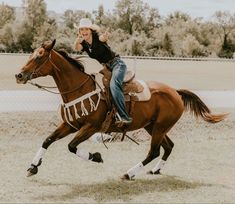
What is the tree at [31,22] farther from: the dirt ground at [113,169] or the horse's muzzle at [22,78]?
the horse's muzzle at [22,78]

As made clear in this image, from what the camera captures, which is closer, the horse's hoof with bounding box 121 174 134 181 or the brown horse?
the brown horse

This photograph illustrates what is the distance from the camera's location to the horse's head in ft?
25.0

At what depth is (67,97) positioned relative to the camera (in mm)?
7938

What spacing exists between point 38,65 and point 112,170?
2.64 m

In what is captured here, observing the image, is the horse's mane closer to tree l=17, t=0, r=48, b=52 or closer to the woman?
the woman

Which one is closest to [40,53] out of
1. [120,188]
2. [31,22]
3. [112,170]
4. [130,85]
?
[130,85]

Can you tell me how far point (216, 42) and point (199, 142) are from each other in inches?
3222

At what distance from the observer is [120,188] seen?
7.98 m

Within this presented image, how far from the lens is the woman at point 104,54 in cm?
786

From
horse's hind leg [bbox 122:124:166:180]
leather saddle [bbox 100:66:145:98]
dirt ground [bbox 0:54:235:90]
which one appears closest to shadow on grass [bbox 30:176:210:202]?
horse's hind leg [bbox 122:124:166:180]

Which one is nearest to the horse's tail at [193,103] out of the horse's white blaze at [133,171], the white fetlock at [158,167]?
the white fetlock at [158,167]

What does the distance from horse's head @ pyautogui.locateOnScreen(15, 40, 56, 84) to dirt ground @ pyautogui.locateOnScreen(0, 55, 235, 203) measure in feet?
5.46

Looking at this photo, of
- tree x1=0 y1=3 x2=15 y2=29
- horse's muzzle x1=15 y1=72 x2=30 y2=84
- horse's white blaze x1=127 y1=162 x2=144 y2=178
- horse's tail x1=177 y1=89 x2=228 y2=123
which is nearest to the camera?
horse's muzzle x1=15 y1=72 x2=30 y2=84

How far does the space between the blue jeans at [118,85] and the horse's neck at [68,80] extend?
1.27 feet
